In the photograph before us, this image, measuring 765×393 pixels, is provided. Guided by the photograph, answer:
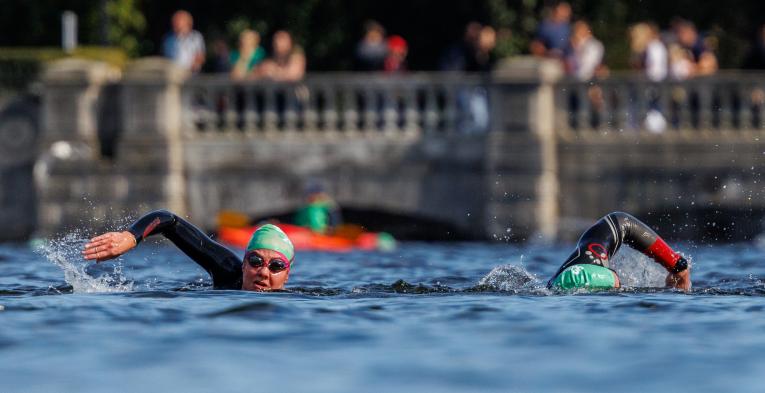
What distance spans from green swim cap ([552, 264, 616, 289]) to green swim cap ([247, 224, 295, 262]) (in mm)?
1778

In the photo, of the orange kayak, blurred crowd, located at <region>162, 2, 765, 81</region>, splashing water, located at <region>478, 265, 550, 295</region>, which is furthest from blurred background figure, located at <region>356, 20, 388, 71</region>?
splashing water, located at <region>478, 265, 550, 295</region>

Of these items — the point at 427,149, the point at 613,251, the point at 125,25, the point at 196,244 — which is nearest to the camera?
the point at 196,244

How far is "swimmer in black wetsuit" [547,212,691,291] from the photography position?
11500 millimetres

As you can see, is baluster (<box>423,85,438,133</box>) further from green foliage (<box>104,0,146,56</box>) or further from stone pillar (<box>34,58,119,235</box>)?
green foliage (<box>104,0,146,56</box>)

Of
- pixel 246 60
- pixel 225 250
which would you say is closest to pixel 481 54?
pixel 246 60

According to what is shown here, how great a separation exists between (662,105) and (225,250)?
36.4ft

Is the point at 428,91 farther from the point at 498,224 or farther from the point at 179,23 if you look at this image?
the point at 179,23

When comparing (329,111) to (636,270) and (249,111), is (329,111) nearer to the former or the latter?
(249,111)

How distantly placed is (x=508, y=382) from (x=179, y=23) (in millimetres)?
15226

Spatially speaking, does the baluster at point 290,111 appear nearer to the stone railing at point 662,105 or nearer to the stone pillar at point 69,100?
the stone pillar at point 69,100

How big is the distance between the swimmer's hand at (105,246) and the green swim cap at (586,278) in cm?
287

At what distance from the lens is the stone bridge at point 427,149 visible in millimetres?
21766

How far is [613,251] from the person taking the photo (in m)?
11.9

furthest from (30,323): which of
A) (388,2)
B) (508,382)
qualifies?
(388,2)
